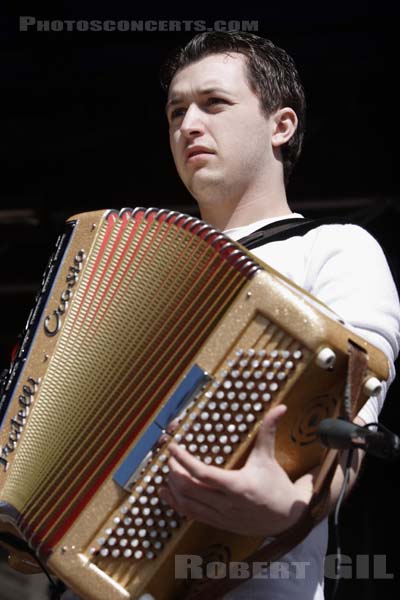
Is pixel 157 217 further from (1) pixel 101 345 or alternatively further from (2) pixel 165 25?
(2) pixel 165 25

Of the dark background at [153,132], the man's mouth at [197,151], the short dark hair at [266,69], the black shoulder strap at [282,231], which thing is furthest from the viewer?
the dark background at [153,132]

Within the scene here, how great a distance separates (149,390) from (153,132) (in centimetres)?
286

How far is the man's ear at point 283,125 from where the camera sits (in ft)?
7.07

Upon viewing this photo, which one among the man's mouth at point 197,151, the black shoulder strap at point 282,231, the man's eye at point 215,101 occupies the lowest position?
the black shoulder strap at point 282,231

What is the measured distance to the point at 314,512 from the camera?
1.48 meters

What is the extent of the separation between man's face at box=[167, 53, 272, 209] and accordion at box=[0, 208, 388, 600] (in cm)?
36

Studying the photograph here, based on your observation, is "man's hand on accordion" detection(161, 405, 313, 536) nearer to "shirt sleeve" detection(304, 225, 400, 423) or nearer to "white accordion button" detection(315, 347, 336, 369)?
"white accordion button" detection(315, 347, 336, 369)

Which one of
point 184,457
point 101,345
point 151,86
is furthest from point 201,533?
point 151,86

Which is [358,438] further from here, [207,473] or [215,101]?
[215,101]

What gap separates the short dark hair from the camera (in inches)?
84.6

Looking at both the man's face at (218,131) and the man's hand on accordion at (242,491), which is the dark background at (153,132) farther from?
the man's hand on accordion at (242,491)

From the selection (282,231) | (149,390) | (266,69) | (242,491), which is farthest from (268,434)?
(266,69)

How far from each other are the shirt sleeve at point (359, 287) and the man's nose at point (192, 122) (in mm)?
387

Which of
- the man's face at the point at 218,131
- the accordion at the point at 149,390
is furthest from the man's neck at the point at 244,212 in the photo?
the accordion at the point at 149,390
